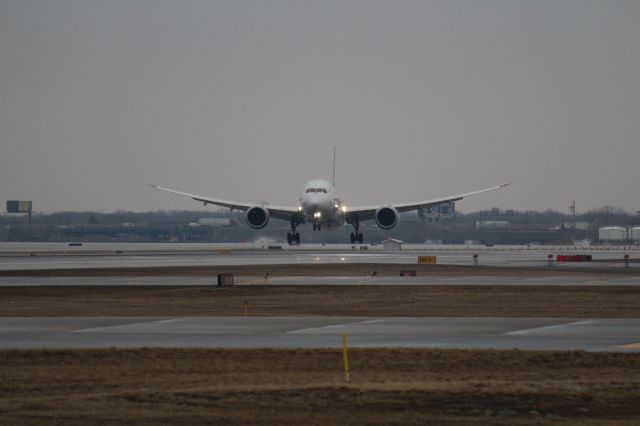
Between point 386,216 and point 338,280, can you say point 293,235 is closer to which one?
point 386,216

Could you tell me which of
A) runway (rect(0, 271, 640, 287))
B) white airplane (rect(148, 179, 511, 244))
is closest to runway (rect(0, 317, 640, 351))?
runway (rect(0, 271, 640, 287))

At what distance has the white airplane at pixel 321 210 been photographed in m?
109

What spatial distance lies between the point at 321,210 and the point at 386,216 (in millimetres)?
11136

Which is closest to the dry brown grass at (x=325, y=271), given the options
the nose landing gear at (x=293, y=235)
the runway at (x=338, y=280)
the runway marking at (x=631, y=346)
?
the runway at (x=338, y=280)

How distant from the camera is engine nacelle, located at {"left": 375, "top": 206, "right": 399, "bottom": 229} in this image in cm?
11725

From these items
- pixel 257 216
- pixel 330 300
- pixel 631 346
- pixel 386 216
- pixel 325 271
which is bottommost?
pixel 631 346

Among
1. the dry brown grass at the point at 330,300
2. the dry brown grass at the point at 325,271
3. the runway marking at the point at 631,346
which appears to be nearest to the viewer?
the runway marking at the point at 631,346

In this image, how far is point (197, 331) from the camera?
35875mm

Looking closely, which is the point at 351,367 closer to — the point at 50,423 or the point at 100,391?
the point at 100,391

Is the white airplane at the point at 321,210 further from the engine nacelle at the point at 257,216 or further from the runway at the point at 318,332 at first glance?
the runway at the point at 318,332

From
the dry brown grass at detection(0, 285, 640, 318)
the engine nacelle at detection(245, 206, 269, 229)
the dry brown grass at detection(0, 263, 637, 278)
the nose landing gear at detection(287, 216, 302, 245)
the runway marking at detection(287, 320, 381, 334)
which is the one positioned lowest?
the runway marking at detection(287, 320, 381, 334)

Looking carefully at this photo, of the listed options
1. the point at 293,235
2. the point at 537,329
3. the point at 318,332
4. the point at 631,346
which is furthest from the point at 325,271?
Result: the point at 293,235

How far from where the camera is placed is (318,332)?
35.5m

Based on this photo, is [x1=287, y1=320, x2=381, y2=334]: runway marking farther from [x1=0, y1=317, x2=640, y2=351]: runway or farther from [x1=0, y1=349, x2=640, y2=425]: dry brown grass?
[x1=0, y1=349, x2=640, y2=425]: dry brown grass
